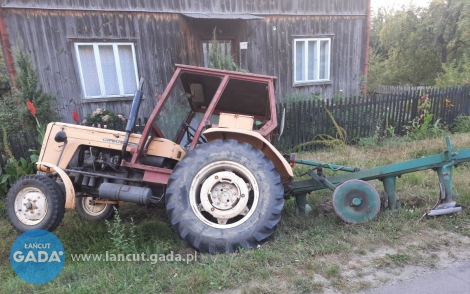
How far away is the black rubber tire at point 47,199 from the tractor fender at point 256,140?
1.72 m

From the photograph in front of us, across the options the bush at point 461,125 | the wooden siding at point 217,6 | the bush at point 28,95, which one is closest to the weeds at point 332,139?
the bush at point 461,125

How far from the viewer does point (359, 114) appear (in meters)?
7.87

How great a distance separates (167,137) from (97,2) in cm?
581

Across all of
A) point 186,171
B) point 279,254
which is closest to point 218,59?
point 186,171

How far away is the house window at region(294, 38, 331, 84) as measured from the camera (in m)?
10.4

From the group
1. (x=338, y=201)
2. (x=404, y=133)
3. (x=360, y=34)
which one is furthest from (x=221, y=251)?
(x=360, y=34)

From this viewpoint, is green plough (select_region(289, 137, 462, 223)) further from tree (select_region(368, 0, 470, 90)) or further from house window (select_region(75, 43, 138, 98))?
tree (select_region(368, 0, 470, 90))

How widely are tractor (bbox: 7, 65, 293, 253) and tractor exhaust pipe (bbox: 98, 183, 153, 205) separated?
10 millimetres

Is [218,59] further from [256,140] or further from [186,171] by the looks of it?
[186,171]

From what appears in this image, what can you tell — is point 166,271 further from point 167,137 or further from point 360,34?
point 360,34

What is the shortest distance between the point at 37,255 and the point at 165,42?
6.77 m

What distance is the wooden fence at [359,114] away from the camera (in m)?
7.51

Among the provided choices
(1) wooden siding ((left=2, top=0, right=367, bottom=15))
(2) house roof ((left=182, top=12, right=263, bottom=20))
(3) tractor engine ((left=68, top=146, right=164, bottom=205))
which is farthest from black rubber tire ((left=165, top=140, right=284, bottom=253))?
(1) wooden siding ((left=2, top=0, right=367, bottom=15))

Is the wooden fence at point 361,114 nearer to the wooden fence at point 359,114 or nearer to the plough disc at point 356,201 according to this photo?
the wooden fence at point 359,114
